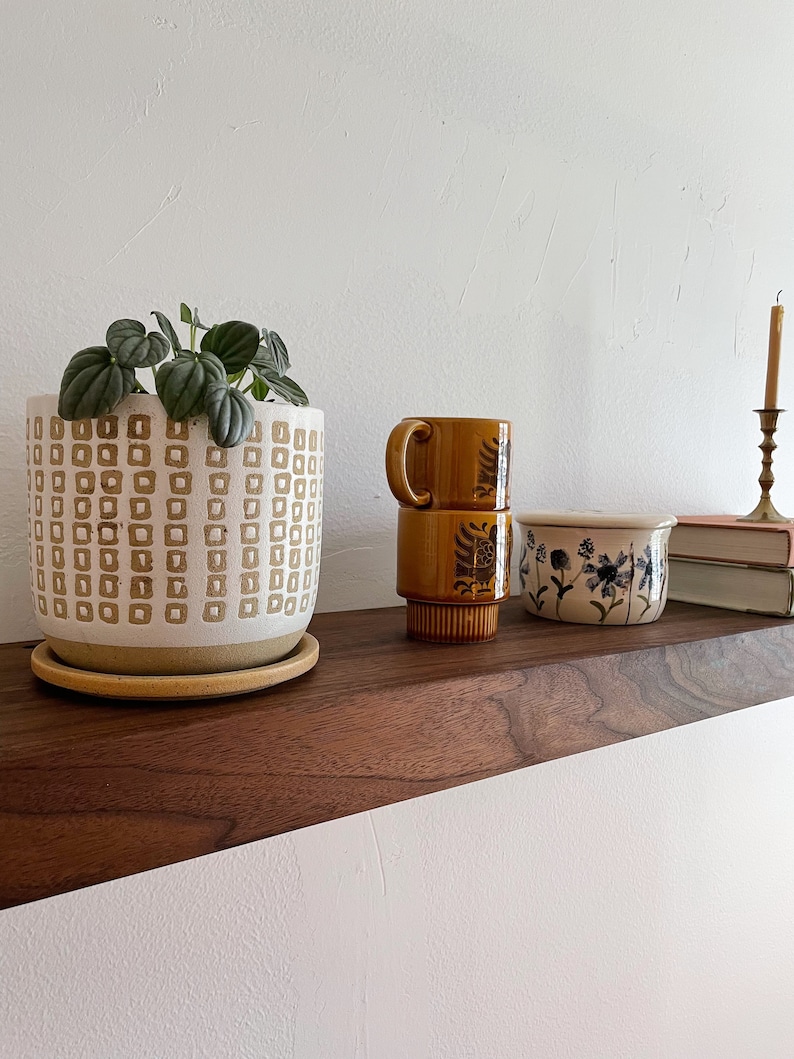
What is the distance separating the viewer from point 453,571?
0.47m

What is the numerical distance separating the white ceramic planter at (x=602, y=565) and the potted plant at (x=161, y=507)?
0.26 metres

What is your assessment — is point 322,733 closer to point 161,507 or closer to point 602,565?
point 161,507

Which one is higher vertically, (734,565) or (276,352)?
(276,352)

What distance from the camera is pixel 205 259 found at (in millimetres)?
500

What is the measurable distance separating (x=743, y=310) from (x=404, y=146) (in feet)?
1.50

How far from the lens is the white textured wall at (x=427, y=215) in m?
0.46

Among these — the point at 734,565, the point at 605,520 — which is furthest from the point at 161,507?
the point at 734,565

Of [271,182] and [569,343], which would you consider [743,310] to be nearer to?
[569,343]

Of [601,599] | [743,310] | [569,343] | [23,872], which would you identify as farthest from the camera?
[743,310]

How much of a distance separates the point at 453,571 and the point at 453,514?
0.03 meters

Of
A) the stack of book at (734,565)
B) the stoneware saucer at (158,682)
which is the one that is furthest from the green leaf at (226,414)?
the stack of book at (734,565)

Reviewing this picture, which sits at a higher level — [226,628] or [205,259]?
[205,259]

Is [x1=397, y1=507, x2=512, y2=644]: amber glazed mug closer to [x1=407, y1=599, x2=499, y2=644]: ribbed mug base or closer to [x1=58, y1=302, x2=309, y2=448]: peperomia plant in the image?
[x1=407, y1=599, x2=499, y2=644]: ribbed mug base

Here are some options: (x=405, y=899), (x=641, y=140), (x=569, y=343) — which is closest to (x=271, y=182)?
(x=569, y=343)
